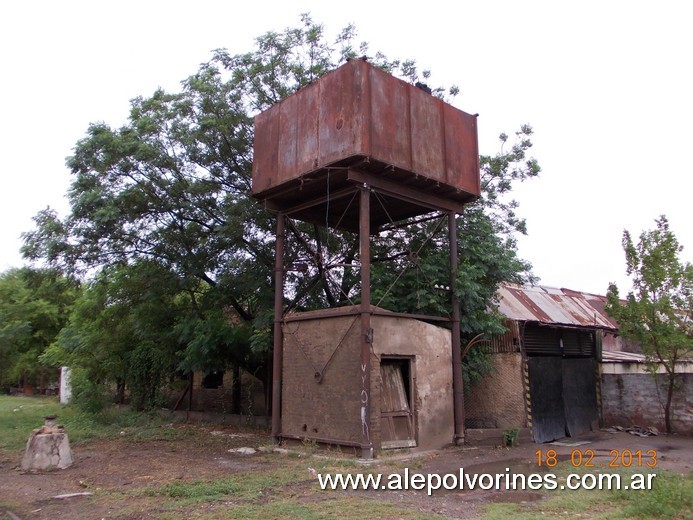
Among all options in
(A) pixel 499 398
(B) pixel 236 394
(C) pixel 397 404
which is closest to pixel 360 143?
(C) pixel 397 404

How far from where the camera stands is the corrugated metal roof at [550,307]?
1866cm

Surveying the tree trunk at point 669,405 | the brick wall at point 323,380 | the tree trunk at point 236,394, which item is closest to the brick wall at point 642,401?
the tree trunk at point 669,405

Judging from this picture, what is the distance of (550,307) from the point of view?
21781 mm

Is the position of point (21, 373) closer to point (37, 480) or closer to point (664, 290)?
point (37, 480)

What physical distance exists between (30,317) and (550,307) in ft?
105

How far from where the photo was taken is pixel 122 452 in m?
13.4

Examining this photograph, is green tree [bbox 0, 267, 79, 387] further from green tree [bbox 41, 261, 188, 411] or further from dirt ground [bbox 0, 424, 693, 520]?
dirt ground [bbox 0, 424, 693, 520]

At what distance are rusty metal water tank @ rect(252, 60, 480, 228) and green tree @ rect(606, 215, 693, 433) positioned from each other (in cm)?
600

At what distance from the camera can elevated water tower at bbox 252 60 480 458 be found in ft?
40.8

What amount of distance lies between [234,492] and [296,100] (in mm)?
9568

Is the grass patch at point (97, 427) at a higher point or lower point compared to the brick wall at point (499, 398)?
lower

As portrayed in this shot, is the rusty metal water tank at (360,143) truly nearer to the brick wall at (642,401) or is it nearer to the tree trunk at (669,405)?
the tree trunk at (669,405)

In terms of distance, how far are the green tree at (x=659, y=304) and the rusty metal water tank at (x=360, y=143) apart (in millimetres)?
5997

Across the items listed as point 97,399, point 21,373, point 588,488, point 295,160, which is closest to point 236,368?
point 97,399
